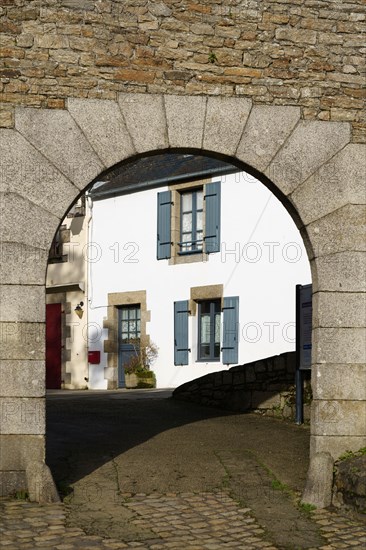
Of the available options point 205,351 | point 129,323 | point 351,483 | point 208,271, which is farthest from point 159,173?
point 351,483

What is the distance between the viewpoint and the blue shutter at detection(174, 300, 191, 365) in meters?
18.4

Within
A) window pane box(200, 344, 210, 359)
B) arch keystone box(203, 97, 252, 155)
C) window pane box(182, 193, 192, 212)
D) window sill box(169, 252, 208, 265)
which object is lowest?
window pane box(200, 344, 210, 359)

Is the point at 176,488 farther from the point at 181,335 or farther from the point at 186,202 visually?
the point at 186,202

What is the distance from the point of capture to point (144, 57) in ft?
A: 26.7

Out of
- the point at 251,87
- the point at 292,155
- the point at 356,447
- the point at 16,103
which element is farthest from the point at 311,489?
the point at 16,103

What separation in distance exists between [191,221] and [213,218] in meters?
0.75

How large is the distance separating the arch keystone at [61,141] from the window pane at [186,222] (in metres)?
10.8

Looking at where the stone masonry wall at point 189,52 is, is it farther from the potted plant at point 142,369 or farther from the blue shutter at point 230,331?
the potted plant at point 142,369

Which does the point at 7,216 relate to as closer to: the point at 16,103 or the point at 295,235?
the point at 16,103

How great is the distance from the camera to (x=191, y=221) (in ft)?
61.6

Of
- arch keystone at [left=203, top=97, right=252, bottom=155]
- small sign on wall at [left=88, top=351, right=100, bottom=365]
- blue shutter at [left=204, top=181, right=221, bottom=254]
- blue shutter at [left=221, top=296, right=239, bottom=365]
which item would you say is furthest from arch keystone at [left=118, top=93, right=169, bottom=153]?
small sign on wall at [left=88, top=351, right=100, bottom=365]

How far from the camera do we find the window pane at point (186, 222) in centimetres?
1881

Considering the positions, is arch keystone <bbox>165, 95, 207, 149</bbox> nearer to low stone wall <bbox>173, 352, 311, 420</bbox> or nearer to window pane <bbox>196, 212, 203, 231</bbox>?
low stone wall <bbox>173, 352, 311, 420</bbox>

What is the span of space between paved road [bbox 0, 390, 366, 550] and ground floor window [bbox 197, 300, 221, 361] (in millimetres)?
6653
